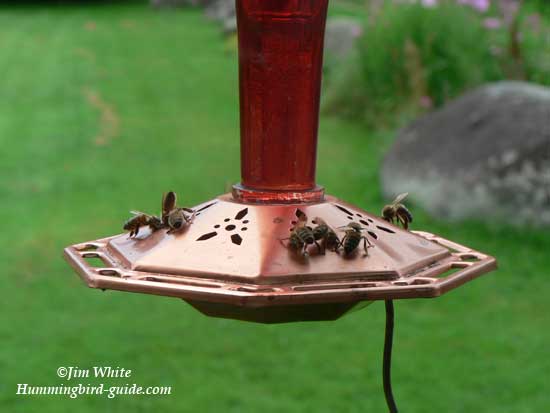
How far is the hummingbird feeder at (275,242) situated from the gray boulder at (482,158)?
4.79 m

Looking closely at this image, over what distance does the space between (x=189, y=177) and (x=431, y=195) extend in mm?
2728

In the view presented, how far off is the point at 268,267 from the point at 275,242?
0.32 feet

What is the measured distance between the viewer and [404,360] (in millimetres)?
5230

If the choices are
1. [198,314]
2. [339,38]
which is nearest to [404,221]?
[198,314]

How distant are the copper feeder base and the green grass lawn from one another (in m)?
2.90

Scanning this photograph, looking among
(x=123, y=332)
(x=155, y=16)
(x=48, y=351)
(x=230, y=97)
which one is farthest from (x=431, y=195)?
(x=155, y=16)

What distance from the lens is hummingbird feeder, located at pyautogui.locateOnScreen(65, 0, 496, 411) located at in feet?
5.28

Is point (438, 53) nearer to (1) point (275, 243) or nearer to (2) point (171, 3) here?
(1) point (275, 243)

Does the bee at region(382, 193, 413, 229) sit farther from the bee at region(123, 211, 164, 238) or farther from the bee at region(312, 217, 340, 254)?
the bee at region(123, 211, 164, 238)

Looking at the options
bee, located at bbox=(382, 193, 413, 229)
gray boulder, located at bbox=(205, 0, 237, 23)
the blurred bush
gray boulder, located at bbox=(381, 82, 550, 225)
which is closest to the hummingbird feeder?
bee, located at bbox=(382, 193, 413, 229)

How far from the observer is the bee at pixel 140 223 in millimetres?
1946

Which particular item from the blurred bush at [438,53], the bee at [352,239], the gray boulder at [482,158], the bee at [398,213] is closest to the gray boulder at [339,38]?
the blurred bush at [438,53]

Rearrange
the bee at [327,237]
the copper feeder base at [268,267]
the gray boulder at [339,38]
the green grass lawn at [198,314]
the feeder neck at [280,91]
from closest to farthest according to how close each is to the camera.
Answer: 1. the copper feeder base at [268,267]
2. the bee at [327,237]
3. the feeder neck at [280,91]
4. the green grass lawn at [198,314]
5. the gray boulder at [339,38]

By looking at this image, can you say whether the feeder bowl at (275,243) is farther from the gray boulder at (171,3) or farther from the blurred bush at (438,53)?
the gray boulder at (171,3)
